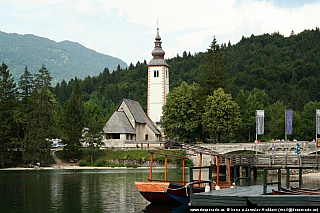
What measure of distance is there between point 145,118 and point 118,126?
9399 mm

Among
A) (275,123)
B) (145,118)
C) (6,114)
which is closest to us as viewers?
(6,114)

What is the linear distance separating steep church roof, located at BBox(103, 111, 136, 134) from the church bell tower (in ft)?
26.2

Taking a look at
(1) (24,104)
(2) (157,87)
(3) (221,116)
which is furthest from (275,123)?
(1) (24,104)

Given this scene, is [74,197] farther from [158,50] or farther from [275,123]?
[275,123]

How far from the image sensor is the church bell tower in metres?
104

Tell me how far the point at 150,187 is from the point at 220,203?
27.5ft

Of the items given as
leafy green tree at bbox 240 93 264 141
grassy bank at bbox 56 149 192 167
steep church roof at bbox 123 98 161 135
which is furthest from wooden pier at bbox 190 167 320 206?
leafy green tree at bbox 240 93 264 141

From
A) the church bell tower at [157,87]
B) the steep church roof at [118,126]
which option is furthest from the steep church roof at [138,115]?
the steep church roof at [118,126]

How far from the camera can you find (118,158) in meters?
88.2

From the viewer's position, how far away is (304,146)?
71688 mm

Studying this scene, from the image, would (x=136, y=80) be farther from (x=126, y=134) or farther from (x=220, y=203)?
(x=220, y=203)

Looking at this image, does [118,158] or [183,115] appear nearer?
[118,158]

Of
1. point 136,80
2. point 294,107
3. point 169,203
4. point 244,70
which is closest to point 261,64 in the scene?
point 244,70

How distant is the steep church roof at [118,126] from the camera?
95.7 m
